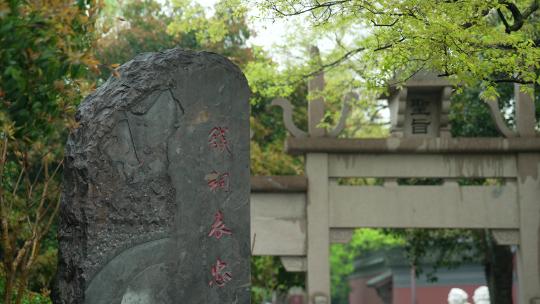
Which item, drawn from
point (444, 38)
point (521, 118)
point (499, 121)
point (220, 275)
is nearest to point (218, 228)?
point (220, 275)

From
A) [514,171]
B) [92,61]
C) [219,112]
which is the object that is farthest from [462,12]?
[514,171]

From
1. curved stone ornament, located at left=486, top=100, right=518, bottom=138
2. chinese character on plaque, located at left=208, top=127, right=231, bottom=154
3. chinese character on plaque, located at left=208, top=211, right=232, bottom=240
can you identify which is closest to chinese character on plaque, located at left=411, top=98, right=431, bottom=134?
curved stone ornament, located at left=486, top=100, right=518, bottom=138

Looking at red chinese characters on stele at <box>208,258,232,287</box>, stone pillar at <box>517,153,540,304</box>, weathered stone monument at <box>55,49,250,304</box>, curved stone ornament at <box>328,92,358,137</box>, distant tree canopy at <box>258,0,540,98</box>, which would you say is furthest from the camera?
curved stone ornament at <box>328,92,358,137</box>

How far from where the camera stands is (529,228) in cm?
1029

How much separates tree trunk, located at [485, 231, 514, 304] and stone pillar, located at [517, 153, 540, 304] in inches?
77.2

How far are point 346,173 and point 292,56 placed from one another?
10.5 ft

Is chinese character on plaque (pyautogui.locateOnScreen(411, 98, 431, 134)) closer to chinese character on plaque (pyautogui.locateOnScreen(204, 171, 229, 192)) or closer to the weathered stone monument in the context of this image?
the weathered stone monument

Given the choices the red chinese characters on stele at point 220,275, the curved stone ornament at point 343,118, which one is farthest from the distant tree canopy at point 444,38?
the curved stone ornament at point 343,118

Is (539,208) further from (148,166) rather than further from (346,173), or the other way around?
(148,166)

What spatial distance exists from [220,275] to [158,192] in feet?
2.45

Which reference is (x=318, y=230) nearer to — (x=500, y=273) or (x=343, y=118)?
(x=343, y=118)

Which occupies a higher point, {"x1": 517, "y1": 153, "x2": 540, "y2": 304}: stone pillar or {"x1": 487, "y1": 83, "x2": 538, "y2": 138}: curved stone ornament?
{"x1": 487, "y1": 83, "x2": 538, "y2": 138}: curved stone ornament

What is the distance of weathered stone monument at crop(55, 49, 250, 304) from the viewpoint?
16.5ft

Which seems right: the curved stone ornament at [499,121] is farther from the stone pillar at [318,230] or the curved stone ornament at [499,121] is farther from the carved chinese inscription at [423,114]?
the stone pillar at [318,230]
